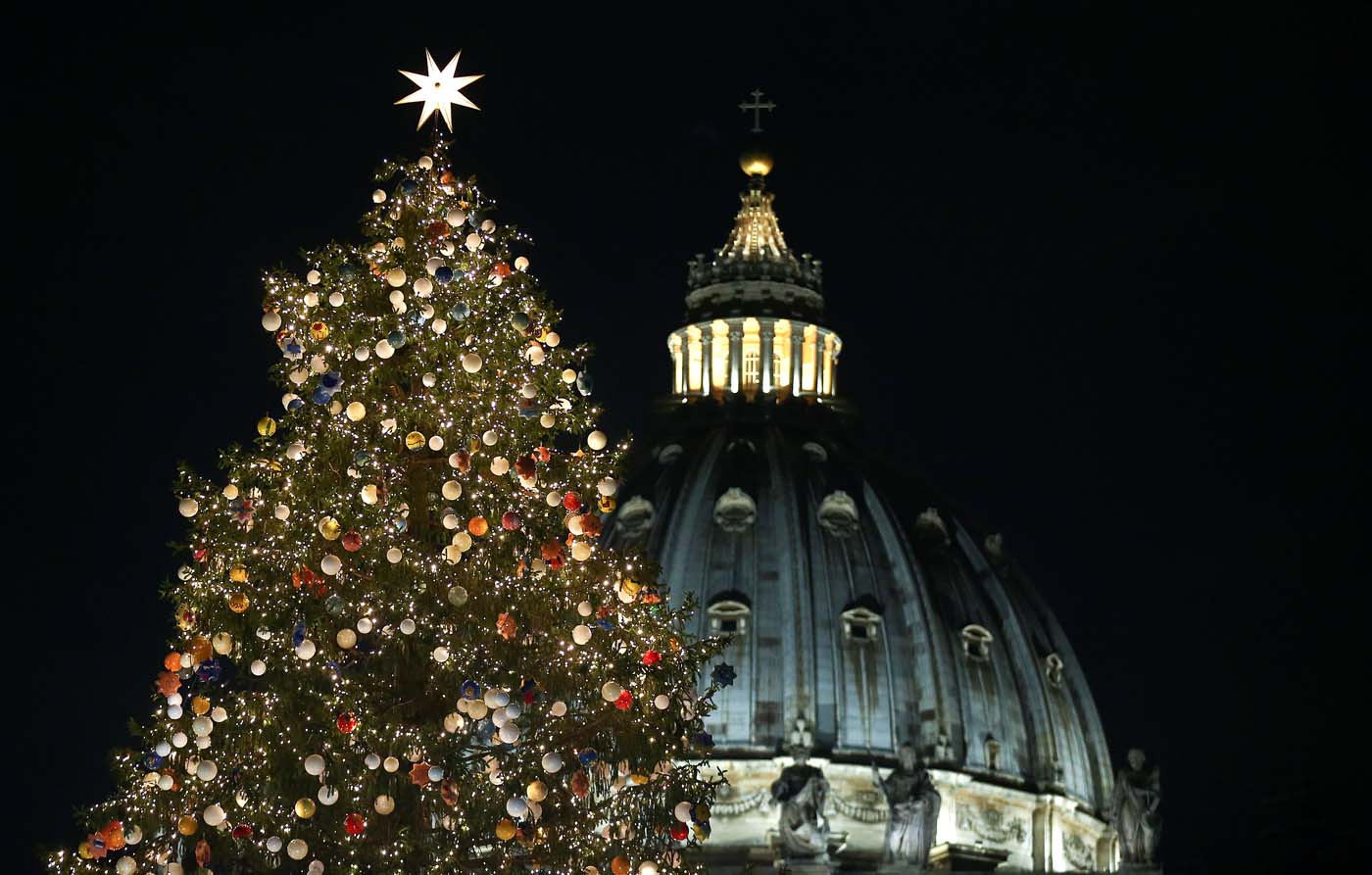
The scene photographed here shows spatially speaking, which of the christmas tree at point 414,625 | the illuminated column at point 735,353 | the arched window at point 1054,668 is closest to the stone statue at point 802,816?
the arched window at point 1054,668

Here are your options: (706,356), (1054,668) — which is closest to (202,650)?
(1054,668)

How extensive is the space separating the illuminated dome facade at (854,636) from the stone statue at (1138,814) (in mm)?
4554

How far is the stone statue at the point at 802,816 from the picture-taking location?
247 ft

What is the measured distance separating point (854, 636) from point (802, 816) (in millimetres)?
11809

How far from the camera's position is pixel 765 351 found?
9775 cm

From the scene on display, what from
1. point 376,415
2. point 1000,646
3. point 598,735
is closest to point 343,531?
point 376,415

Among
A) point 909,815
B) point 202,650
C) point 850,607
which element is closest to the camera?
point 202,650

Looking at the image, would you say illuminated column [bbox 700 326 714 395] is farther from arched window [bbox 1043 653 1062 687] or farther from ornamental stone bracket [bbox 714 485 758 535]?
arched window [bbox 1043 653 1062 687]

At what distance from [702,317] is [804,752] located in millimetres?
21060

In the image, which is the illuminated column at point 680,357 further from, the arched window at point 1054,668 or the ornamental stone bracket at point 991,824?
the ornamental stone bracket at point 991,824

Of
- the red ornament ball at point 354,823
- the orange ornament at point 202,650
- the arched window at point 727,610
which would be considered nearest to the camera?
the red ornament ball at point 354,823

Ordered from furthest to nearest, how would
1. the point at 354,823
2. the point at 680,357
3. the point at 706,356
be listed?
the point at 680,357 → the point at 706,356 → the point at 354,823

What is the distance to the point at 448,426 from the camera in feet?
86.1

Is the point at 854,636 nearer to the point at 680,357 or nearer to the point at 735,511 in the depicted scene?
the point at 735,511
